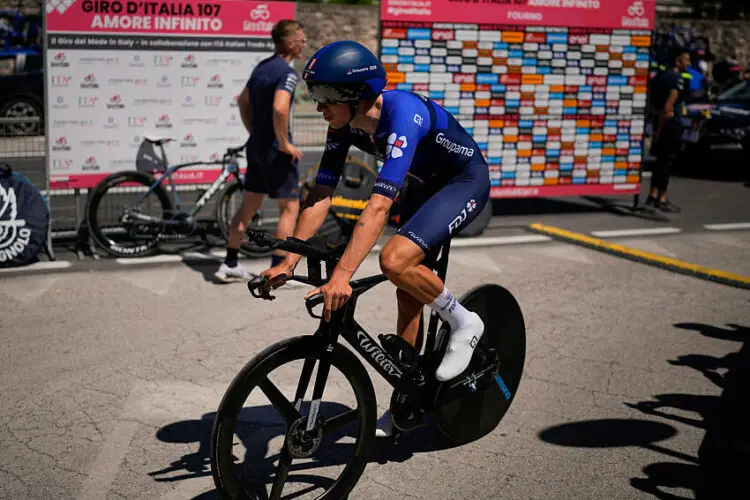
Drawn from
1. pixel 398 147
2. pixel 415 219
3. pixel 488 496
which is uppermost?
pixel 398 147

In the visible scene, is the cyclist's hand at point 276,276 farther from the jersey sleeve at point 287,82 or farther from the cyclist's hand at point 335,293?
the jersey sleeve at point 287,82

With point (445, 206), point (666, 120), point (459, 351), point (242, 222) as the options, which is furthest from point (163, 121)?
point (666, 120)

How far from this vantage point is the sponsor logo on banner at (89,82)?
8453mm

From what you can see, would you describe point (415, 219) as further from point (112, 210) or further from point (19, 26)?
point (19, 26)

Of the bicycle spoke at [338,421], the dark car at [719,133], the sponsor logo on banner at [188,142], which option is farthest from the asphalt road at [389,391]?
the dark car at [719,133]

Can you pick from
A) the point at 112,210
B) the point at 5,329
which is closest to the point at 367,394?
the point at 5,329

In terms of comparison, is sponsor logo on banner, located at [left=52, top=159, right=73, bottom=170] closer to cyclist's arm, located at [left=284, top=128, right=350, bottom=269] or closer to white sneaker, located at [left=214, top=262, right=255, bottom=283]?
white sneaker, located at [left=214, top=262, right=255, bottom=283]

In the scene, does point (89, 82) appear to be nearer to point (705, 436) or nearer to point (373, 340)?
point (373, 340)

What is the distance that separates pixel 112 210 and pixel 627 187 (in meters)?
6.42

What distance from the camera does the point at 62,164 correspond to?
8516 mm

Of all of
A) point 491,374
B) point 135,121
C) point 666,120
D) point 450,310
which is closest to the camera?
point 450,310

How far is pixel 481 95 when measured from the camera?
1050 centimetres

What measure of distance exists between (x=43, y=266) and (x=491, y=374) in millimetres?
4956

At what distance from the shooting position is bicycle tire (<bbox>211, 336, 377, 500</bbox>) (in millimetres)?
3613
